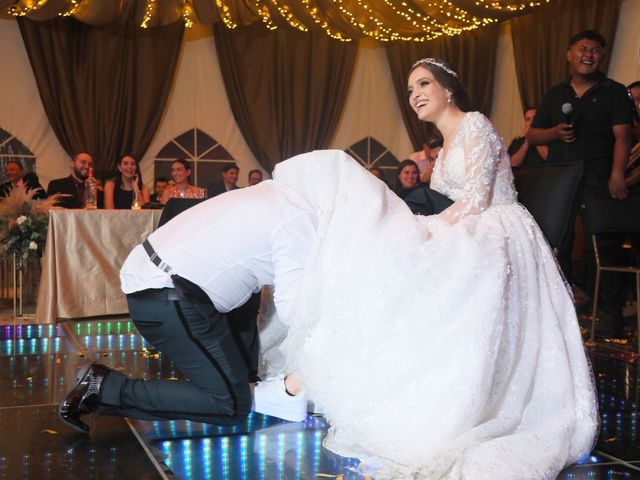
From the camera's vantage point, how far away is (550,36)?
862cm

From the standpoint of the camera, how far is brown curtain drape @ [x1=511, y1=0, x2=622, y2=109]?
796 cm

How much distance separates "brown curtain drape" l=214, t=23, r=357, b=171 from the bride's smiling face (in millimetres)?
6357

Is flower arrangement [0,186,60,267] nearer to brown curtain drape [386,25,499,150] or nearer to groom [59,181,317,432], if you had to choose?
groom [59,181,317,432]

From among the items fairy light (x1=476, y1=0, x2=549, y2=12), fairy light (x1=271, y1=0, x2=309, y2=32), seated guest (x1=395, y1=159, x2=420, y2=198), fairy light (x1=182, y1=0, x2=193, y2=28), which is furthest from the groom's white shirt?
fairy light (x1=182, y1=0, x2=193, y2=28)

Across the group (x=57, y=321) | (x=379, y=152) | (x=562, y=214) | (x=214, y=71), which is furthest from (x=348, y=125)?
(x=562, y=214)

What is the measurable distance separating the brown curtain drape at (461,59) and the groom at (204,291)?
7.67 metres

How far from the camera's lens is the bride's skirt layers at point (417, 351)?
2.20 metres

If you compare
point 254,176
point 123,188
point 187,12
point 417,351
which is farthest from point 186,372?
point 254,176

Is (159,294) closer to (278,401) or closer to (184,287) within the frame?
(184,287)

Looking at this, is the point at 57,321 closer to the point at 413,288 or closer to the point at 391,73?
the point at 413,288

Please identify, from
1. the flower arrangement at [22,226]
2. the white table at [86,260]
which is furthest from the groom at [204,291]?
the flower arrangement at [22,226]

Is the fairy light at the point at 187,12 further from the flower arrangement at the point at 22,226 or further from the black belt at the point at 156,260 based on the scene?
the black belt at the point at 156,260

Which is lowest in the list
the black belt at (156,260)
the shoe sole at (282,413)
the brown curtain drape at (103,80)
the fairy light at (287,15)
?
the shoe sole at (282,413)

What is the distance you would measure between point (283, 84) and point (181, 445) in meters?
7.43
